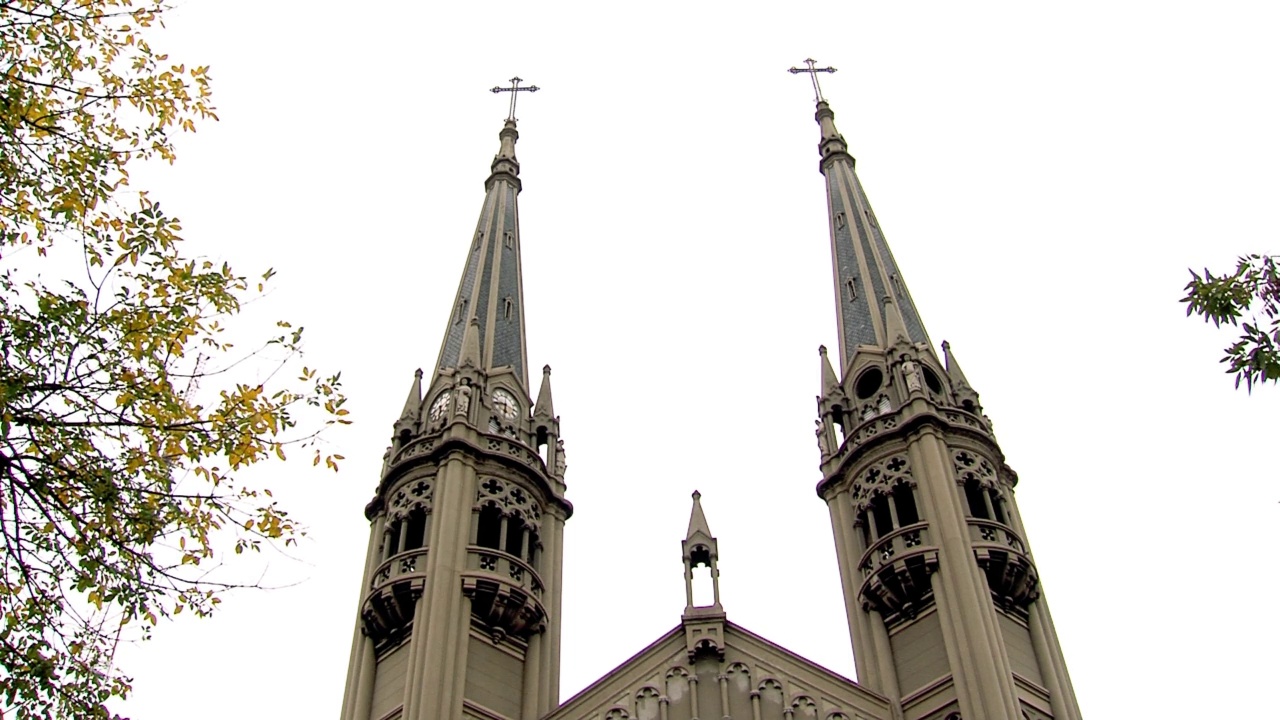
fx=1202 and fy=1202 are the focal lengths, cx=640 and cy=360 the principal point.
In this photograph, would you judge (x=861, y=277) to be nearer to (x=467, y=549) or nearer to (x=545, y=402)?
(x=545, y=402)

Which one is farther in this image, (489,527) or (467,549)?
(489,527)

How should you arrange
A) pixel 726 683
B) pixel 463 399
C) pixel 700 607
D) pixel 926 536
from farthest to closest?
pixel 463 399 < pixel 926 536 < pixel 700 607 < pixel 726 683

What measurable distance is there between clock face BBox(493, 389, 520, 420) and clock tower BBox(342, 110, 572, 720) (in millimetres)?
43

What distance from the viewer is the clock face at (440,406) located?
35.5 meters

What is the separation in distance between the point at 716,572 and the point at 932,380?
33.5 ft

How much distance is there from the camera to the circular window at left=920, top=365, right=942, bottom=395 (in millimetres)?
35125

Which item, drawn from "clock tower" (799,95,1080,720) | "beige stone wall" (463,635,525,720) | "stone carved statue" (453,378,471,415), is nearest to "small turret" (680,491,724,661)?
"clock tower" (799,95,1080,720)

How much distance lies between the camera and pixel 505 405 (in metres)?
36.8

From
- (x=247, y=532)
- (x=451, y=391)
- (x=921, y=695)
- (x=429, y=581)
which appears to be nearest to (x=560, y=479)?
(x=451, y=391)

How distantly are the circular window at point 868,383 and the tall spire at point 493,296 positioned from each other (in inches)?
414

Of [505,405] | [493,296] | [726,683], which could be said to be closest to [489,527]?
[505,405]

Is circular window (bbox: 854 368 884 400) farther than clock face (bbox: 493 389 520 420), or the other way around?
clock face (bbox: 493 389 520 420)

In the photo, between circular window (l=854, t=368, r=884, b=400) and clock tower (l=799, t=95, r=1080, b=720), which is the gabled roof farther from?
circular window (l=854, t=368, r=884, b=400)

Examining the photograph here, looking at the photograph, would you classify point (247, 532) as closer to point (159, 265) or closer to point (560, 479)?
point (159, 265)
